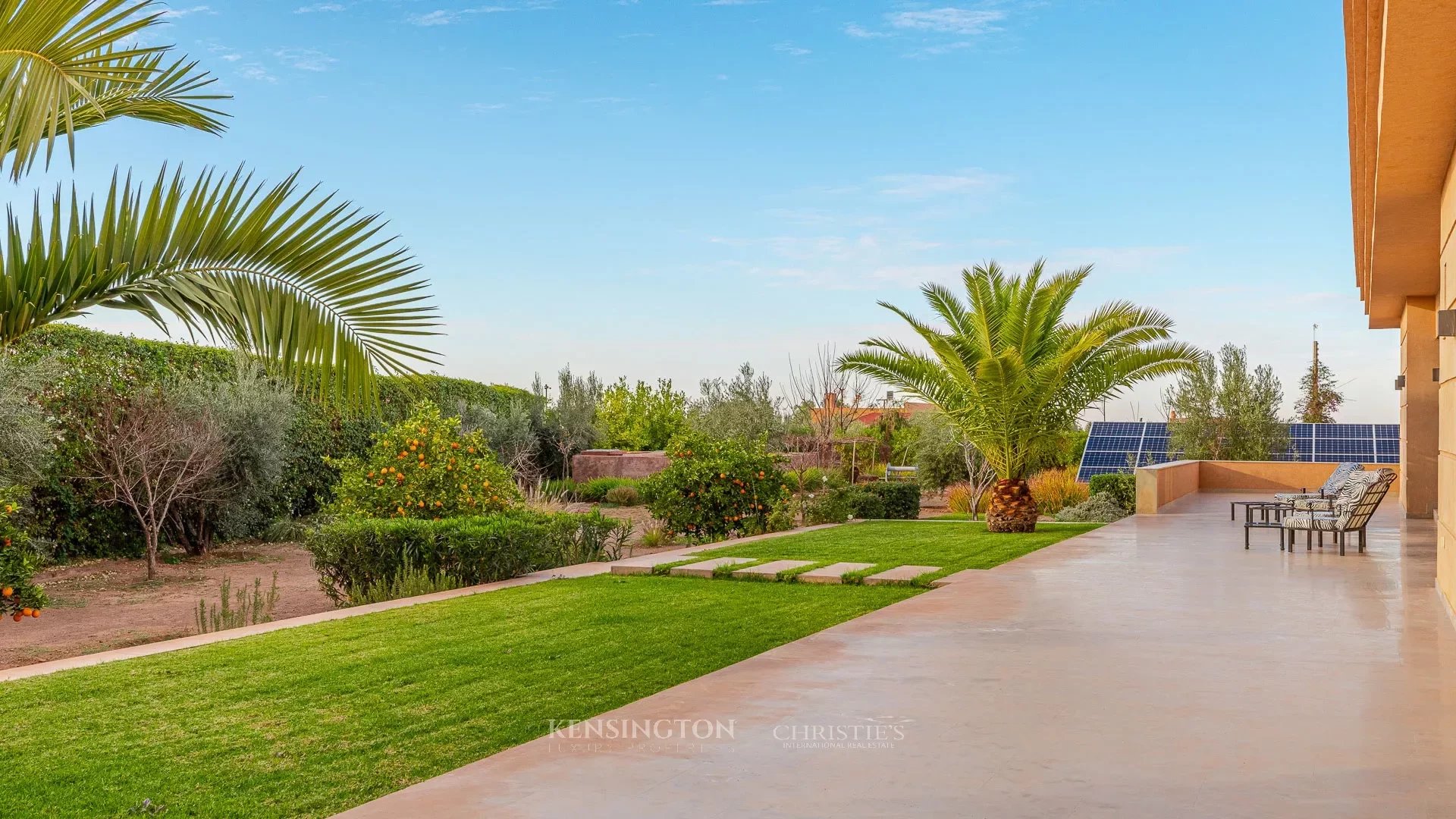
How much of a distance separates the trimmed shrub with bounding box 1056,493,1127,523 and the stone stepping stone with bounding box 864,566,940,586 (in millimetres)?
8888

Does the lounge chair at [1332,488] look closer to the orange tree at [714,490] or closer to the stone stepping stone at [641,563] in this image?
the orange tree at [714,490]

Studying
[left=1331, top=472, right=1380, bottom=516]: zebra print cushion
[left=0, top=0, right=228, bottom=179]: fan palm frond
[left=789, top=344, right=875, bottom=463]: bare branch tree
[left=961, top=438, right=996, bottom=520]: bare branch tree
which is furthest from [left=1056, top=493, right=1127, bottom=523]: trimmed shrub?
[left=0, top=0, right=228, bottom=179]: fan palm frond

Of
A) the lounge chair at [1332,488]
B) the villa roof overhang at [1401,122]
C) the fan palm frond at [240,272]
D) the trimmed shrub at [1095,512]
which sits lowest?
the trimmed shrub at [1095,512]

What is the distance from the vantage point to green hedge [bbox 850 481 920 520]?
62.3 feet

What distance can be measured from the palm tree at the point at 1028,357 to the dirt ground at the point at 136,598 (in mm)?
A: 9511

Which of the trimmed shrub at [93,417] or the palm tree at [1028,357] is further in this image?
the palm tree at [1028,357]

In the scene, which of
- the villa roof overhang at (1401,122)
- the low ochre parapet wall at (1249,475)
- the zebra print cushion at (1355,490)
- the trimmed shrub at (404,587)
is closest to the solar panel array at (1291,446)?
the low ochre parapet wall at (1249,475)

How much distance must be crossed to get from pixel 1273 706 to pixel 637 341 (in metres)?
28.1

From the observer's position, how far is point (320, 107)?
707 inches

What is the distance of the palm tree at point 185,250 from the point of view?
3.93 m

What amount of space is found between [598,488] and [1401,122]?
2113 centimetres

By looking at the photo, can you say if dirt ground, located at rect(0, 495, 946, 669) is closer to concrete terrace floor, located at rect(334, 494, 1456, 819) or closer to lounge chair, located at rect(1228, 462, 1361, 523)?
concrete terrace floor, located at rect(334, 494, 1456, 819)

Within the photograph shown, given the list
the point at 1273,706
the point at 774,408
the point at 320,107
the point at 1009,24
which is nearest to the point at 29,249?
the point at 1273,706

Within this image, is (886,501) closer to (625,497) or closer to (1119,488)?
(1119,488)
